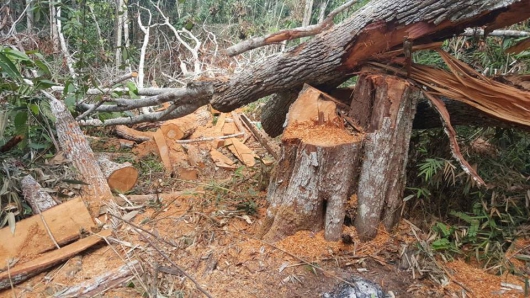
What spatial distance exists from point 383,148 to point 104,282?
191 centimetres

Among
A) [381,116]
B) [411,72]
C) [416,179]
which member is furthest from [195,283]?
[411,72]

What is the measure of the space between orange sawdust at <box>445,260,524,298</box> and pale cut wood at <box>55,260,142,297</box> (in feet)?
6.15

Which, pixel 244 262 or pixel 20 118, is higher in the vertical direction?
pixel 20 118

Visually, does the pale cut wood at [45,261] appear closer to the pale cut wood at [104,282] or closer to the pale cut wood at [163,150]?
the pale cut wood at [104,282]

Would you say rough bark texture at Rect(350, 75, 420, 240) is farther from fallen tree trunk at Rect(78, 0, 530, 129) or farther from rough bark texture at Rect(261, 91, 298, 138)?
rough bark texture at Rect(261, 91, 298, 138)

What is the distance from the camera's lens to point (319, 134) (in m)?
2.32

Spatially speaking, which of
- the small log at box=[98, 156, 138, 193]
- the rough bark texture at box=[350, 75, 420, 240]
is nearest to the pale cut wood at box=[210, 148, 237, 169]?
the small log at box=[98, 156, 138, 193]

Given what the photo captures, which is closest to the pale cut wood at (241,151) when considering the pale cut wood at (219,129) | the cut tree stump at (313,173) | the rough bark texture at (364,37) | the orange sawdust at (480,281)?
the pale cut wood at (219,129)

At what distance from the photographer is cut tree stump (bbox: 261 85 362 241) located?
2232 millimetres

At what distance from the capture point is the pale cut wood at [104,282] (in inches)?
83.6

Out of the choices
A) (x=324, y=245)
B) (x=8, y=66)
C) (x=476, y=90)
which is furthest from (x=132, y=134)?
(x=476, y=90)

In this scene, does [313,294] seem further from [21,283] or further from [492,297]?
[21,283]

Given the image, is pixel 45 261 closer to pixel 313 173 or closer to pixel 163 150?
pixel 313 173

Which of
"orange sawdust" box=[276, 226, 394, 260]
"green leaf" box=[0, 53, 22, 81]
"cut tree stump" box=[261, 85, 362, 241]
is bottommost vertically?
"orange sawdust" box=[276, 226, 394, 260]
